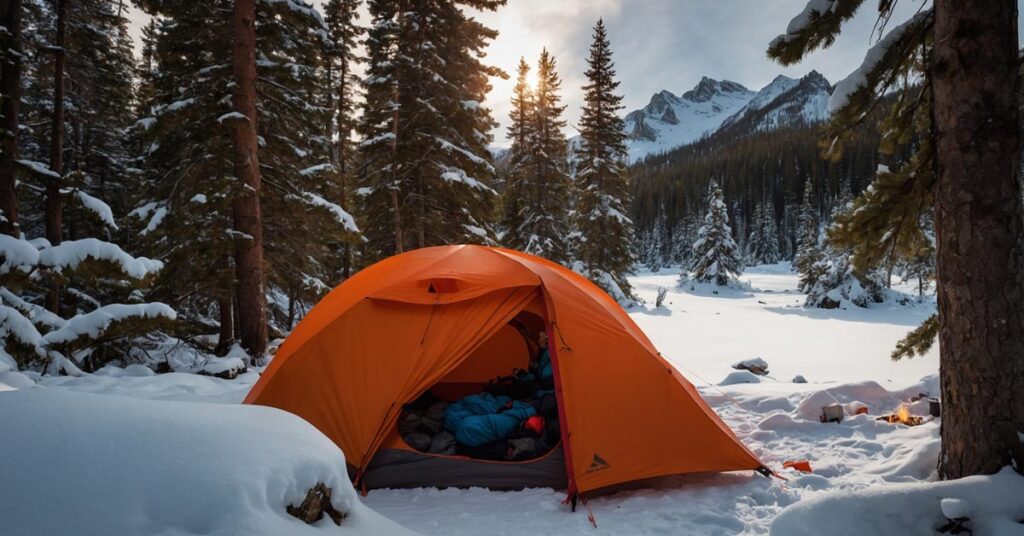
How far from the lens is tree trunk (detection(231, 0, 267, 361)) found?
25.4 ft

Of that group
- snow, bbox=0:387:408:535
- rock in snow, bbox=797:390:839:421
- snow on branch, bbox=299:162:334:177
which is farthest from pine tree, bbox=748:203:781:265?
snow, bbox=0:387:408:535

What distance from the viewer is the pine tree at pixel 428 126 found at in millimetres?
12078

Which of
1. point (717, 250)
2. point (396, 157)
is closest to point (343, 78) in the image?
point (396, 157)

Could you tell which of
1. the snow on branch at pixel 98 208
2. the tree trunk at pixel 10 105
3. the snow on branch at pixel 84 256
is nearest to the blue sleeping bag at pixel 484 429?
the snow on branch at pixel 84 256

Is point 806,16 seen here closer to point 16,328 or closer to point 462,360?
point 462,360

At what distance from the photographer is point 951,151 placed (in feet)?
10.1

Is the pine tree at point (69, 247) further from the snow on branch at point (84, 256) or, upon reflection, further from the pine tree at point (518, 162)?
the pine tree at point (518, 162)

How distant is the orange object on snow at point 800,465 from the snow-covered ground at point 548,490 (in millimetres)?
50

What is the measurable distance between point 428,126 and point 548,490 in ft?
33.9

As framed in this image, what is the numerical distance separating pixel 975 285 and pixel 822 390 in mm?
3621

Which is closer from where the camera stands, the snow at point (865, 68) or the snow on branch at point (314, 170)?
the snow at point (865, 68)

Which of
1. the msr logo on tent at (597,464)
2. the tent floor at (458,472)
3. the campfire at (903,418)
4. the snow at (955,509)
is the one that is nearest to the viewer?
the snow at (955,509)

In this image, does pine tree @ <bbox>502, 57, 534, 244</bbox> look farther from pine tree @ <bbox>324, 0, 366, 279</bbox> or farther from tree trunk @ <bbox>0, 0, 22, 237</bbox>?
tree trunk @ <bbox>0, 0, 22, 237</bbox>

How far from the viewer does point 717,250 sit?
33406 mm
